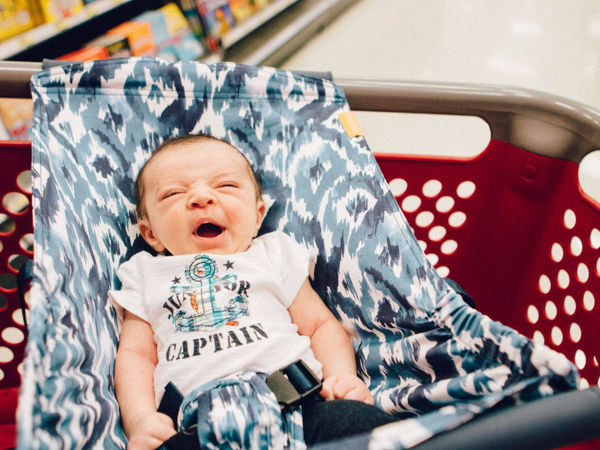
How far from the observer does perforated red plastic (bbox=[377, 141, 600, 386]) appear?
892 millimetres

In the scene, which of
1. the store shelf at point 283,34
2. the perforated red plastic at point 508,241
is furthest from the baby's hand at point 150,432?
the store shelf at point 283,34

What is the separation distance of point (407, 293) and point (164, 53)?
1852 millimetres

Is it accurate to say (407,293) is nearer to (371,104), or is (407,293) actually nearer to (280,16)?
(371,104)

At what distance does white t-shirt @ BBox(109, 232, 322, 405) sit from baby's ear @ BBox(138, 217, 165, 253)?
24mm

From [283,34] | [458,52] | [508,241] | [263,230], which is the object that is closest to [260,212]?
[263,230]

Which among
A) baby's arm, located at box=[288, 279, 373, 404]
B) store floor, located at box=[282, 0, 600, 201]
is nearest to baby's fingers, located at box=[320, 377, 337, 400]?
baby's arm, located at box=[288, 279, 373, 404]

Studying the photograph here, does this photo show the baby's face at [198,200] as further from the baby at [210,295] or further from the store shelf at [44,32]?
the store shelf at [44,32]

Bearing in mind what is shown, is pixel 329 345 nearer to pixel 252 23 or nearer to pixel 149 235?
pixel 149 235

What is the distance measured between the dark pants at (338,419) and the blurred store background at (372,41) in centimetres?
142

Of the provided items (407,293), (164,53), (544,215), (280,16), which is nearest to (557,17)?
(280,16)

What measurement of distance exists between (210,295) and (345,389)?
11.0 inches

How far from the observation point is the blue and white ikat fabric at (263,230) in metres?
0.58

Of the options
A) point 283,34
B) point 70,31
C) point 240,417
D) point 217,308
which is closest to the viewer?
point 240,417

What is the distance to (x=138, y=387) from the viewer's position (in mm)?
813
